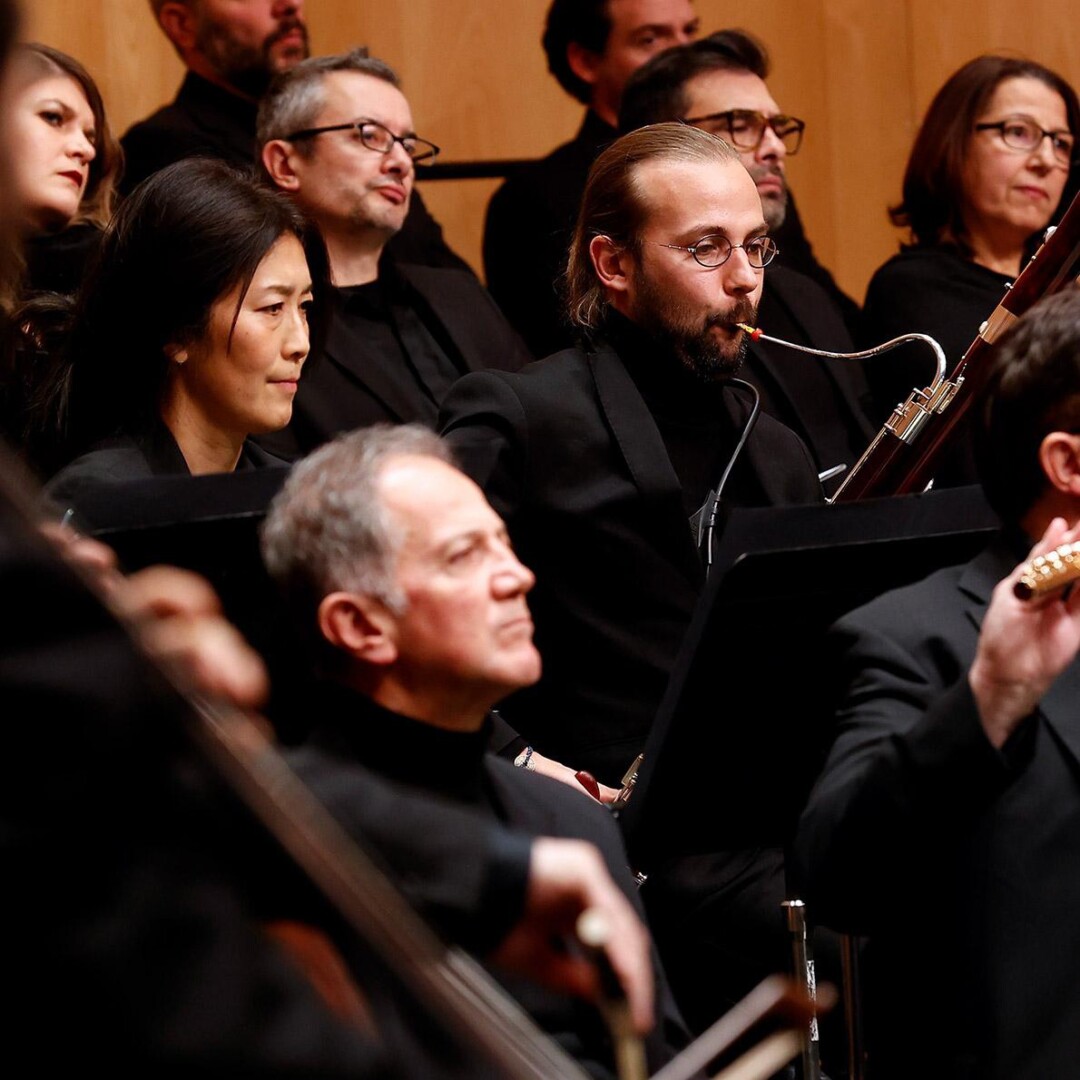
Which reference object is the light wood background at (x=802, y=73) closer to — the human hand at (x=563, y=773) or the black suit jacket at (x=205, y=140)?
the black suit jacket at (x=205, y=140)

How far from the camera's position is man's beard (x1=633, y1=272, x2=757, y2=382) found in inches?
81.0

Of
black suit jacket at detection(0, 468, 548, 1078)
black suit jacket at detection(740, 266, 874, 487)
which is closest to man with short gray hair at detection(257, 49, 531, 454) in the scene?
black suit jacket at detection(740, 266, 874, 487)

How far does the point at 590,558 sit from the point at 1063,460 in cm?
69

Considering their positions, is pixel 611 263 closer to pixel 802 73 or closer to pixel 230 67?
pixel 230 67

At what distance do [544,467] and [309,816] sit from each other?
1431 mm

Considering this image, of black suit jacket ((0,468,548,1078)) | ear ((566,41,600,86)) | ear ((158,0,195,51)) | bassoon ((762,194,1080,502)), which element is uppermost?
black suit jacket ((0,468,548,1078))

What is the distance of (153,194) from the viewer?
6.47ft

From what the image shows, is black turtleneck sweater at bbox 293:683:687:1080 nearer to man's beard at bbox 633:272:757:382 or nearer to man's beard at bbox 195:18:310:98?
man's beard at bbox 633:272:757:382

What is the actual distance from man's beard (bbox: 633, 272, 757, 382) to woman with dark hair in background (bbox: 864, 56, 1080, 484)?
64 centimetres

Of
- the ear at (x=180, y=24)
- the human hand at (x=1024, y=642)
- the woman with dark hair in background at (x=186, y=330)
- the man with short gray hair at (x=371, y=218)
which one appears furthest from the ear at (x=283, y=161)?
the human hand at (x=1024, y=642)

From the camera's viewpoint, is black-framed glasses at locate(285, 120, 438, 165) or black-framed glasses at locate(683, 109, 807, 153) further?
black-framed glasses at locate(683, 109, 807, 153)

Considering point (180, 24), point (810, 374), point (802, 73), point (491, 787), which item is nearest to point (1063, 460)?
point (491, 787)

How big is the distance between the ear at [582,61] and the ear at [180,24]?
673mm

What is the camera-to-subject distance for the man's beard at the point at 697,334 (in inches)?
81.0
